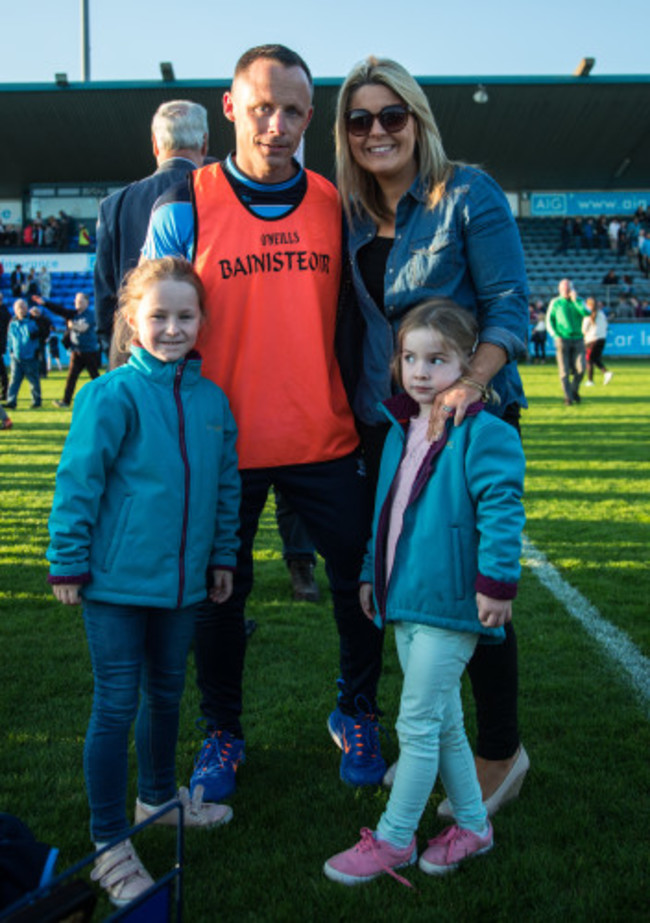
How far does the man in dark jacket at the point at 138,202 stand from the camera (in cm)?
394

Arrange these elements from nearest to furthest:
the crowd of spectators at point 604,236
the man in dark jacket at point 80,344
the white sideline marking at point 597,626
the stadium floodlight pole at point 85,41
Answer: the white sideline marking at point 597,626 < the man in dark jacket at point 80,344 < the stadium floodlight pole at point 85,41 < the crowd of spectators at point 604,236

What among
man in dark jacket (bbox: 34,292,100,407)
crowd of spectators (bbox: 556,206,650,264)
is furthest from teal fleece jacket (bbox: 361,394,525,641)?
crowd of spectators (bbox: 556,206,650,264)

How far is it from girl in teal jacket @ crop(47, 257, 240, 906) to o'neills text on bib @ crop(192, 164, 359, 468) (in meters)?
0.19

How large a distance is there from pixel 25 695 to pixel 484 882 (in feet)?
6.55

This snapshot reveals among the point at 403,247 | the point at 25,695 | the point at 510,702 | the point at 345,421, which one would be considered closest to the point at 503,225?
the point at 403,247

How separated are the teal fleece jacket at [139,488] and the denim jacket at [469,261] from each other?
0.67 meters

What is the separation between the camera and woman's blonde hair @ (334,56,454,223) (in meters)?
2.60

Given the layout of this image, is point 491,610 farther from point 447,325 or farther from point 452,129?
point 452,129

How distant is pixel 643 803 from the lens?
2.70 meters

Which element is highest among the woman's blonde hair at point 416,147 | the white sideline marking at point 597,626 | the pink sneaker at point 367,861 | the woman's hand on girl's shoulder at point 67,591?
the woman's blonde hair at point 416,147

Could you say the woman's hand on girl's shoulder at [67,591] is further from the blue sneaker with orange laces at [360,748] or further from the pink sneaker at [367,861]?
the blue sneaker with orange laces at [360,748]

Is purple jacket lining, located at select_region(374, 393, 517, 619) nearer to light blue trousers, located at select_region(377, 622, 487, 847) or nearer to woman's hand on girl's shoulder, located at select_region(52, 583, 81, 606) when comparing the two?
light blue trousers, located at select_region(377, 622, 487, 847)

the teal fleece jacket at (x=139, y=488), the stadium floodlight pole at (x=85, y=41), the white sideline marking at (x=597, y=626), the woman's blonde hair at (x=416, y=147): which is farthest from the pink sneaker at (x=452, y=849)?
the stadium floodlight pole at (x=85, y=41)

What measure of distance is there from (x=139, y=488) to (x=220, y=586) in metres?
0.42
